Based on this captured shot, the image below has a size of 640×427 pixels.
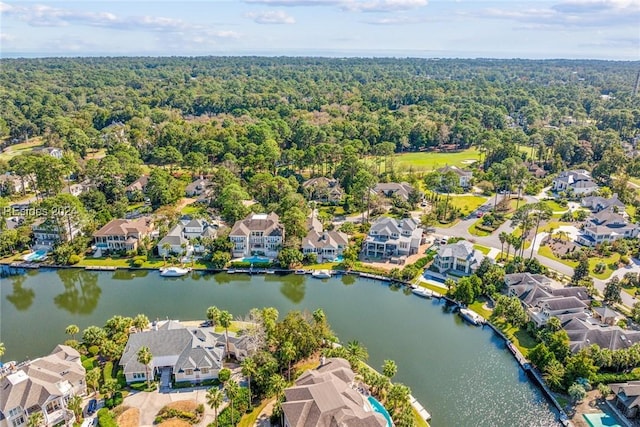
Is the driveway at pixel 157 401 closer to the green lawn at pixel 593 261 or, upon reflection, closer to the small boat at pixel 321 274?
the small boat at pixel 321 274

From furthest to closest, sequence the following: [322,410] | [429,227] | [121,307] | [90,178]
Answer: [90,178]
[429,227]
[121,307]
[322,410]

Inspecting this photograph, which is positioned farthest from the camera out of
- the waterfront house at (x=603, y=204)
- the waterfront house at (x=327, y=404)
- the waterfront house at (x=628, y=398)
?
the waterfront house at (x=603, y=204)

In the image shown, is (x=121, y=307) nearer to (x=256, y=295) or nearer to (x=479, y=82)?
(x=256, y=295)

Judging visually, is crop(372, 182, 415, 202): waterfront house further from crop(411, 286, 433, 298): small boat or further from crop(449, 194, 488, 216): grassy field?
crop(411, 286, 433, 298): small boat

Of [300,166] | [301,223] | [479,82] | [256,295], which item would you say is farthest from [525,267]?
[479,82]

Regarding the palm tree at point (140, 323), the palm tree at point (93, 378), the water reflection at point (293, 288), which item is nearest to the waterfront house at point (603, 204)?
the water reflection at point (293, 288)
